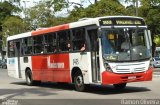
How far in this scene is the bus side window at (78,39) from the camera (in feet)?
59.1

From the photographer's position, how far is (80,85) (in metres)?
18.4

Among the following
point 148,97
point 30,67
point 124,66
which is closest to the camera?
point 148,97

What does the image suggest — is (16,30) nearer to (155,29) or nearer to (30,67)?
(155,29)

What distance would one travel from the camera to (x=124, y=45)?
1684cm

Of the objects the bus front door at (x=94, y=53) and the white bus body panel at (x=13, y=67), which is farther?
the white bus body panel at (x=13, y=67)

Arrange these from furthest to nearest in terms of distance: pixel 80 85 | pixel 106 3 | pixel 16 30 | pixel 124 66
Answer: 1. pixel 16 30
2. pixel 106 3
3. pixel 80 85
4. pixel 124 66

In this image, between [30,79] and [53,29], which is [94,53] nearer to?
[53,29]

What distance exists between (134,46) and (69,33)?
10.9ft

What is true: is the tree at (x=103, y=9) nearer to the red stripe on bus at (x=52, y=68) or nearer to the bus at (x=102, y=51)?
the red stripe on bus at (x=52, y=68)

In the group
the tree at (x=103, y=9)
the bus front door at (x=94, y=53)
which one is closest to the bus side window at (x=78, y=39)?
the bus front door at (x=94, y=53)

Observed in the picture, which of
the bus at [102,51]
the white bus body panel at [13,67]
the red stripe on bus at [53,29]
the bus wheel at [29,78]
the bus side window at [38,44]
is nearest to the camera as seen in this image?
the bus at [102,51]

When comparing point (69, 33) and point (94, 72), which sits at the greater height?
point (69, 33)

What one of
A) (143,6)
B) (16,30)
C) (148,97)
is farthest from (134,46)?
(16,30)

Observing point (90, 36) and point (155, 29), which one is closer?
point (90, 36)
